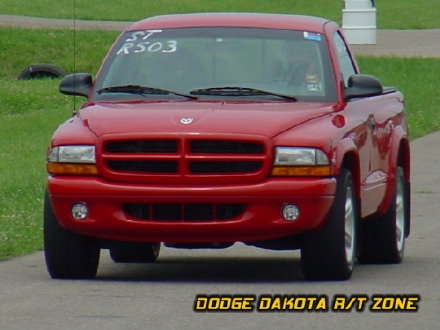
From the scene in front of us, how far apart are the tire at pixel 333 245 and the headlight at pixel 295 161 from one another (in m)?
0.28

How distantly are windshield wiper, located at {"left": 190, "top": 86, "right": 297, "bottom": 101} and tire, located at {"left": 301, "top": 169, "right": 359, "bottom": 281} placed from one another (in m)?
0.83

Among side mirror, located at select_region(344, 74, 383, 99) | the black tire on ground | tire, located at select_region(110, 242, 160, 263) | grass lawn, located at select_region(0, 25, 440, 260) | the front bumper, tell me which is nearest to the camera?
the front bumper

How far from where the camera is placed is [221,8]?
4153 cm

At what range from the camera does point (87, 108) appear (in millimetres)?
10023

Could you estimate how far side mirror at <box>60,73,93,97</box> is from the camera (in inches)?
416

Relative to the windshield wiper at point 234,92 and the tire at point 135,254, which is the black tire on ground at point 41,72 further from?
the windshield wiper at point 234,92

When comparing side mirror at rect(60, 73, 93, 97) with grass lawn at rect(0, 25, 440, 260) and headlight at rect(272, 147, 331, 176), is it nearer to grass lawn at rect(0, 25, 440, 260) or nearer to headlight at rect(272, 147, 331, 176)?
grass lawn at rect(0, 25, 440, 260)

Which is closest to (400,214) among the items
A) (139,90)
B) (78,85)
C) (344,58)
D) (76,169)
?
(344,58)

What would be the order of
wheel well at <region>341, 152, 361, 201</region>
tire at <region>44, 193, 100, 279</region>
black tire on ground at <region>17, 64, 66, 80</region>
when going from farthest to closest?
black tire on ground at <region>17, 64, 66, 80</region> → wheel well at <region>341, 152, 361, 201</region> → tire at <region>44, 193, 100, 279</region>

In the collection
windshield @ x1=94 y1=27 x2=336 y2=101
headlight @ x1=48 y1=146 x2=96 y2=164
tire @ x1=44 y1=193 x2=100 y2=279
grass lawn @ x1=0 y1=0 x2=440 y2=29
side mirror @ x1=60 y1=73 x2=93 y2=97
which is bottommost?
grass lawn @ x1=0 y1=0 x2=440 y2=29

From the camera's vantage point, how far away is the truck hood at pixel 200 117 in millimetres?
9375

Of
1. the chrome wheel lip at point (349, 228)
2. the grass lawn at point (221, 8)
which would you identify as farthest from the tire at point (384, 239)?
the grass lawn at point (221, 8)

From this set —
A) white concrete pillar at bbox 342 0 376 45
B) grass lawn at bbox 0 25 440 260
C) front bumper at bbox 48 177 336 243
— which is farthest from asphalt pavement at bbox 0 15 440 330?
white concrete pillar at bbox 342 0 376 45

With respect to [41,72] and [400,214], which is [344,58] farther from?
[41,72]
